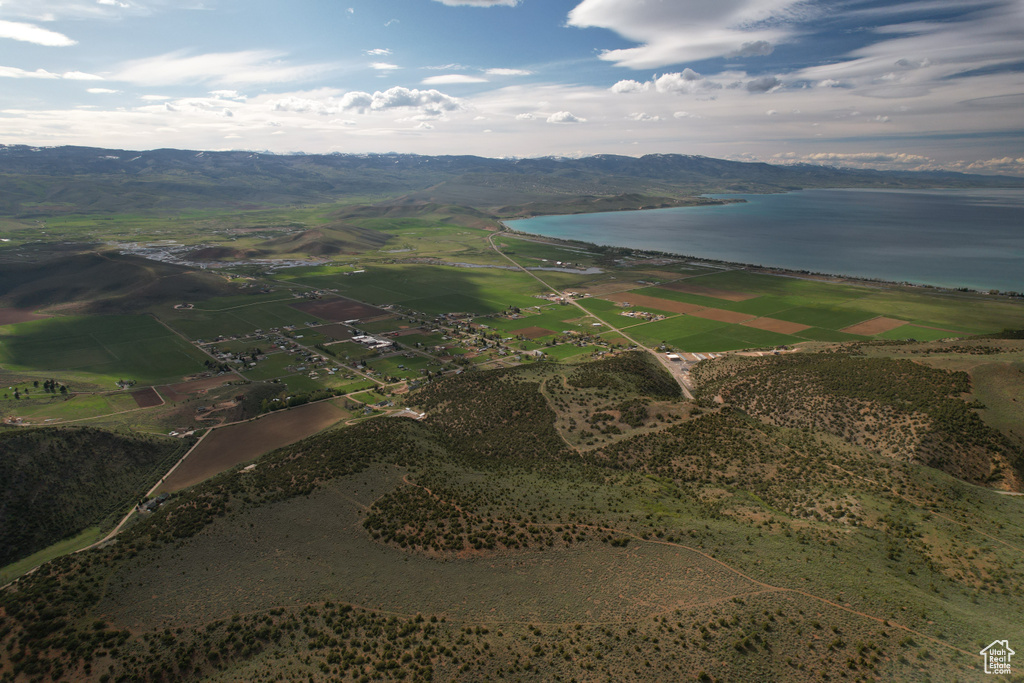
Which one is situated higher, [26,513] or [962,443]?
[962,443]

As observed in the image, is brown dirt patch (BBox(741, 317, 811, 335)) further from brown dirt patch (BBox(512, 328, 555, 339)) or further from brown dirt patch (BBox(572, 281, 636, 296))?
brown dirt patch (BBox(512, 328, 555, 339))

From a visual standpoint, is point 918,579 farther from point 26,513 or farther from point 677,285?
point 677,285

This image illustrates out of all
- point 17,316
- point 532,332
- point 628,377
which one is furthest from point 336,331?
point 17,316

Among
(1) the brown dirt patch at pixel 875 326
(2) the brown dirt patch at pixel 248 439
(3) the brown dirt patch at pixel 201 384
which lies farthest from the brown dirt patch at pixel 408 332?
(1) the brown dirt patch at pixel 875 326

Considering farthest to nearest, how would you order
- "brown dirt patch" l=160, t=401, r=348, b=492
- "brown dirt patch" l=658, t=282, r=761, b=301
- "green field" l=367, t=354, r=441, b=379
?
"brown dirt patch" l=658, t=282, r=761, b=301
"green field" l=367, t=354, r=441, b=379
"brown dirt patch" l=160, t=401, r=348, b=492

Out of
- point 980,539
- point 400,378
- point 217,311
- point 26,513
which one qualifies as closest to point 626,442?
point 980,539

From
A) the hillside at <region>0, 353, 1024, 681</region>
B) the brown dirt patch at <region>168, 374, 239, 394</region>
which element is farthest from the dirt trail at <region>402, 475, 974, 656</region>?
the brown dirt patch at <region>168, 374, 239, 394</region>
